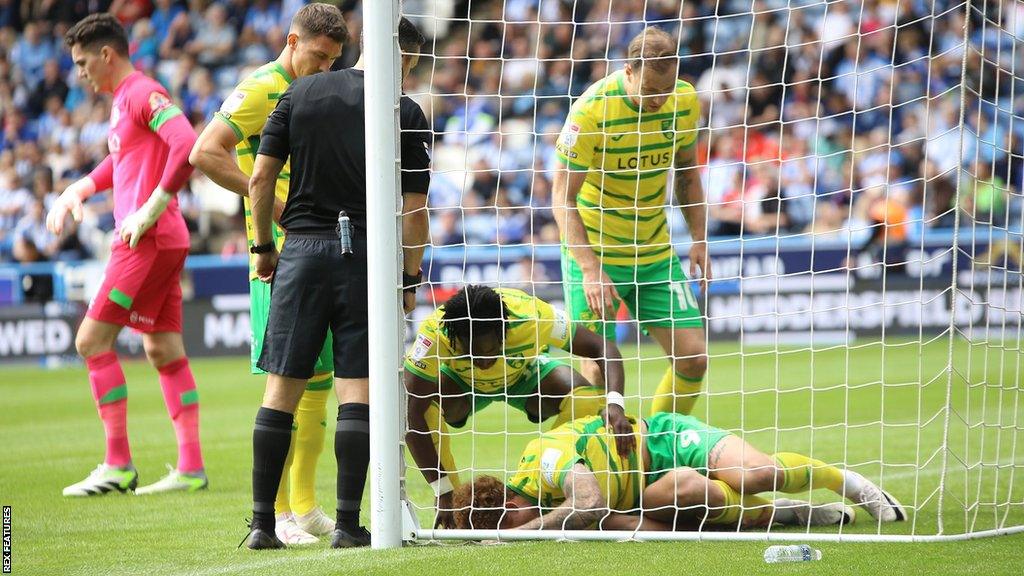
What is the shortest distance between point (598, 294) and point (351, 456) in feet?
5.54

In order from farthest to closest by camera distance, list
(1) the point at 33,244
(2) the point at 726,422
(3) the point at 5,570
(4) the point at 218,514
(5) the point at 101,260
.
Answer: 1. (1) the point at 33,244
2. (5) the point at 101,260
3. (2) the point at 726,422
4. (4) the point at 218,514
5. (3) the point at 5,570

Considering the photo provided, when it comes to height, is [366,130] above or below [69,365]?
above

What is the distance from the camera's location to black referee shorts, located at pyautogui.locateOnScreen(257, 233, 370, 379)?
177 inches

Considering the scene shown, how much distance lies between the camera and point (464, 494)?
187 inches

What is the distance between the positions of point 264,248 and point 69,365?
11.9 meters

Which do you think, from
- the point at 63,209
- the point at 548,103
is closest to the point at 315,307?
the point at 63,209

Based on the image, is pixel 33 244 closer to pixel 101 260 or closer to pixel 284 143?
pixel 101 260

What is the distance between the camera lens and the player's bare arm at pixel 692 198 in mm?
6020

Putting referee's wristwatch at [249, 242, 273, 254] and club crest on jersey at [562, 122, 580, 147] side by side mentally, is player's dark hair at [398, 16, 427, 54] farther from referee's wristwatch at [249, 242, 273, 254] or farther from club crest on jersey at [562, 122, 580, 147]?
club crest on jersey at [562, 122, 580, 147]

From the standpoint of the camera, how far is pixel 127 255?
658 cm

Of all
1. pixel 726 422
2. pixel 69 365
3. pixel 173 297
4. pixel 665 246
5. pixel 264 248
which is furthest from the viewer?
pixel 69 365

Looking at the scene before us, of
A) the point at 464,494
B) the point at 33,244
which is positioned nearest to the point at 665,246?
the point at 464,494

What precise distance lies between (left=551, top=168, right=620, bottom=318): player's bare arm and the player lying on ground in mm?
1235

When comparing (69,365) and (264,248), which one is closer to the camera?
(264,248)
